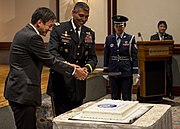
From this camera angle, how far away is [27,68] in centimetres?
252

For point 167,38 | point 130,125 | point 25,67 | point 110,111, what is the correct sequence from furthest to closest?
point 167,38 < point 25,67 < point 110,111 < point 130,125

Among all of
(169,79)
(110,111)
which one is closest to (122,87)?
(169,79)

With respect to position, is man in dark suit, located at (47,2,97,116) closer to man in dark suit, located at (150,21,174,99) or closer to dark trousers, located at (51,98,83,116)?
dark trousers, located at (51,98,83,116)

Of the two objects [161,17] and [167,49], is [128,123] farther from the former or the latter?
[161,17]

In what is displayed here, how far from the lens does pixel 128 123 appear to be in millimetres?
1918

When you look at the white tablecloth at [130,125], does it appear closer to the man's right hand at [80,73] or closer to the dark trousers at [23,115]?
the dark trousers at [23,115]

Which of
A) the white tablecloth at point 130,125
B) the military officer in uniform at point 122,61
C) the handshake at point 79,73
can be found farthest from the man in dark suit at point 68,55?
the military officer in uniform at point 122,61

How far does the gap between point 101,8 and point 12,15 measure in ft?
6.88

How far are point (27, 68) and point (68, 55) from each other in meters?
0.59

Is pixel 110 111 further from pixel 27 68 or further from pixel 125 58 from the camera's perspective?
pixel 125 58

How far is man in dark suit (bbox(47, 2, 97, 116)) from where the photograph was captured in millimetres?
3000

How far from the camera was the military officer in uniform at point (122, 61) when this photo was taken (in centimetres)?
486

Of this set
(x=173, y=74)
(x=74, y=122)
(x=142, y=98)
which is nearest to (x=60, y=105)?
(x=74, y=122)

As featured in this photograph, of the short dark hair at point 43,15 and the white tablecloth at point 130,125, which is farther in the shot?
the short dark hair at point 43,15
